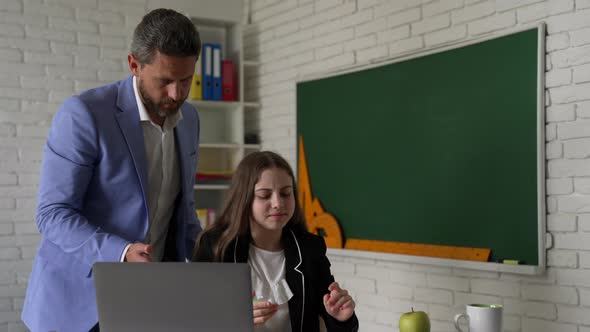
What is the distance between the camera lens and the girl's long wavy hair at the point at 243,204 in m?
2.19

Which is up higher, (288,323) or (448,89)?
(448,89)

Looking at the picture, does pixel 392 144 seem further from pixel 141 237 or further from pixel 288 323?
pixel 141 237

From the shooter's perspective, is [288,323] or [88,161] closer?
[88,161]

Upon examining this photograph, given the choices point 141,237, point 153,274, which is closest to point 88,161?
point 141,237

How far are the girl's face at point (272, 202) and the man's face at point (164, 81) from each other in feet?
1.36

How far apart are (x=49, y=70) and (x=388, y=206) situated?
2119mm

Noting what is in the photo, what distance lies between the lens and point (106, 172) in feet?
6.02

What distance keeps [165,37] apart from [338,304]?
0.81 m

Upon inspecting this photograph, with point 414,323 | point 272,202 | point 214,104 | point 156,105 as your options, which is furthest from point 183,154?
point 214,104

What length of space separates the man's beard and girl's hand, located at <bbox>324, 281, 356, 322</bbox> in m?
0.63

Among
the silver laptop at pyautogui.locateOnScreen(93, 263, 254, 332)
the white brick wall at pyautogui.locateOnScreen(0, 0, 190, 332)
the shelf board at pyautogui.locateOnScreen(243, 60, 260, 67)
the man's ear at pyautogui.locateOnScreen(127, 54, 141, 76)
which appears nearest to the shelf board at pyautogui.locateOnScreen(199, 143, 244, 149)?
the shelf board at pyautogui.locateOnScreen(243, 60, 260, 67)

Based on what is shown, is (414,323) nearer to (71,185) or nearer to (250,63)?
(71,185)

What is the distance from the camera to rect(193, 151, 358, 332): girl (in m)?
2.09

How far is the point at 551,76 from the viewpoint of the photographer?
2.84 meters
